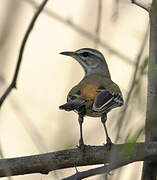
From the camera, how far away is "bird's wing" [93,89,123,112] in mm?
4230

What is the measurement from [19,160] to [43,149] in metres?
0.20

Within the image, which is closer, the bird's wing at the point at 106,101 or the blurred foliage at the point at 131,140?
the blurred foliage at the point at 131,140

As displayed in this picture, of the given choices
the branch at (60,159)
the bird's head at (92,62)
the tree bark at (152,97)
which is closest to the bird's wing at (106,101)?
the branch at (60,159)

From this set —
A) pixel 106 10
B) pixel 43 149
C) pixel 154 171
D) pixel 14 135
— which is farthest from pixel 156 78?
pixel 14 135

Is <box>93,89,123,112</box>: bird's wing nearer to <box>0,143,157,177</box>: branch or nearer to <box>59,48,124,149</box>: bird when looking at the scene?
<box>59,48,124,149</box>: bird

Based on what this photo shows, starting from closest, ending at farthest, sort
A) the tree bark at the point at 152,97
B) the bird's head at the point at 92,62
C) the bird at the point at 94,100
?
the tree bark at the point at 152,97 → the bird at the point at 94,100 → the bird's head at the point at 92,62

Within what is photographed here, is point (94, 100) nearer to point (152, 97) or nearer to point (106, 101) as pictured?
point (106, 101)

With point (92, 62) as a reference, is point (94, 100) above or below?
A: below

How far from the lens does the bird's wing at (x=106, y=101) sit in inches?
167

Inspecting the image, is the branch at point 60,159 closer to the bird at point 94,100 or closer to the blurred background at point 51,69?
the bird at point 94,100

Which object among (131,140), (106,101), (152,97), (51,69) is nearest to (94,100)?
(106,101)

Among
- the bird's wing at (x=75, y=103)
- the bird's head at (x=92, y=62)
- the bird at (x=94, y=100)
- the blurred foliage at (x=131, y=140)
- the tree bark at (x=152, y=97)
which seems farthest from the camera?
the bird's head at (x=92, y=62)

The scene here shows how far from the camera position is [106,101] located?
4352mm

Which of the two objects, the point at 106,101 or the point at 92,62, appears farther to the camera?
the point at 92,62
